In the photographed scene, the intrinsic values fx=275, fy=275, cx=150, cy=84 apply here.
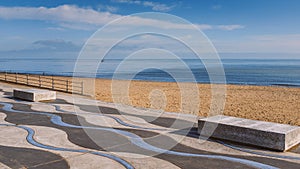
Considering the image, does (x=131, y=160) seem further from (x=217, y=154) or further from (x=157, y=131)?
(x=157, y=131)

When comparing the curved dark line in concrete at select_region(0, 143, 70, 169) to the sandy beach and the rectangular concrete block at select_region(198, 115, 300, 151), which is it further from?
the sandy beach

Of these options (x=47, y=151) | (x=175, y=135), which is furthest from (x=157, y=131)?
(x=47, y=151)

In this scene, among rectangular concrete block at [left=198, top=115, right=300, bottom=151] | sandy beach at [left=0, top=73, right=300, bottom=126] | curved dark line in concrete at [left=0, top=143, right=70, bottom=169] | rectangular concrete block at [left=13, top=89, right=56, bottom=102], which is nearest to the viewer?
curved dark line in concrete at [left=0, top=143, right=70, bottom=169]

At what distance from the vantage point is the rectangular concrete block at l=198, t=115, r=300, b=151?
5.62 metres

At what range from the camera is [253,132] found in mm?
5895

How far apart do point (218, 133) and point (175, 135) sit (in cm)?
103

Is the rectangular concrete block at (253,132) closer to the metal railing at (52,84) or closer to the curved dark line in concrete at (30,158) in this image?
the curved dark line in concrete at (30,158)

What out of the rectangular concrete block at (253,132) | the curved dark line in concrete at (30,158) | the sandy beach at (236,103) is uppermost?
the rectangular concrete block at (253,132)

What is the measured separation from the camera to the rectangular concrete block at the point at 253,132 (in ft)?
18.4

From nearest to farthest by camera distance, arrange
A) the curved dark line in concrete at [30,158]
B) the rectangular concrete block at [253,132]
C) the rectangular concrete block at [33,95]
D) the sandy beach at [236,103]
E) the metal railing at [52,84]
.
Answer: the curved dark line in concrete at [30,158] → the rectangular concrete block at [253,132] → the sandy beach at [236,103] → the rectangular concrete block at [33,95] → the metal railing at [52,84]

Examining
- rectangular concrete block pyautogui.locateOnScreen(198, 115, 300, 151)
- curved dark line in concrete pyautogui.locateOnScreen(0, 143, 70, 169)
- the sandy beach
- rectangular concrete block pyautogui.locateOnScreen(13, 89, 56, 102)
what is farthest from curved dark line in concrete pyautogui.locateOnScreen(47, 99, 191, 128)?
curved dark line in concrete pyautogui.locateOnScreen(0, 143, 70, 169)

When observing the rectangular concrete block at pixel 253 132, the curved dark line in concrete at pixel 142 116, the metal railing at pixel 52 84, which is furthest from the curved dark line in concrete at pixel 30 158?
the metal railing at pixel 52 84

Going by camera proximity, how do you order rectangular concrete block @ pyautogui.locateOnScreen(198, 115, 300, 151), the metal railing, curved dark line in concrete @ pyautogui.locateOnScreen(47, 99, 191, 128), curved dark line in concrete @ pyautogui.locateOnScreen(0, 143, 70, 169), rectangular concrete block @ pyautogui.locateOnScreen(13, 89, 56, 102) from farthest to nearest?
1. the metal railing
2. rectangular concrete block @ pyautogui.locateOnScreen(13, 89, 56, 102)
3. curved dark line in concrete @ pyautogui.locateOnScreen(47, 99, 191, 128)
4. rectangular concrete block @ pyautogui.locateOnScreen(198, 115, 300, 151)
5. curved dark line in concrete @ pyautogui.locateOnScreen(0, 143, 70, 169)

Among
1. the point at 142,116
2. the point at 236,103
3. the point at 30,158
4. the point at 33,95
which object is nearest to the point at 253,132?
the point at 142,116
